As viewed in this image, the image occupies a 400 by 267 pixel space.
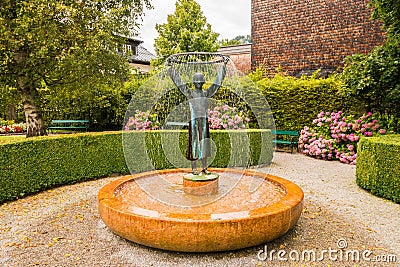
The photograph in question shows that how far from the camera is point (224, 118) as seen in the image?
1102 centimetres

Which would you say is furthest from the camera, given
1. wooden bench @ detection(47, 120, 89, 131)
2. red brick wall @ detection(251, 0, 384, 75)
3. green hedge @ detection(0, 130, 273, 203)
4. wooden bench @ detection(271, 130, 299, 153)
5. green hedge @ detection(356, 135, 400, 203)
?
wooden bench @ detection(47, 120, 89, 131)

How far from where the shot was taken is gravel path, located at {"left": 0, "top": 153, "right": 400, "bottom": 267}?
3848mm

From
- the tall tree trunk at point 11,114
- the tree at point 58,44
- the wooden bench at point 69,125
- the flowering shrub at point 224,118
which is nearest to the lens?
the tree at point 58,44

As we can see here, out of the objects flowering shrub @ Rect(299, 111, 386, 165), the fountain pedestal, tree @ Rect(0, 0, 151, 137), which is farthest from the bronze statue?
flowering shrub @ Rect(299, 111, 386, 165)

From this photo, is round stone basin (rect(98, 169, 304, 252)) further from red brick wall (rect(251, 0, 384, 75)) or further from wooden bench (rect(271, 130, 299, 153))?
red brick wall (rect(251, 0, 384, 75))

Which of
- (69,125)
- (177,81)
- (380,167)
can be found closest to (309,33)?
(380,167)

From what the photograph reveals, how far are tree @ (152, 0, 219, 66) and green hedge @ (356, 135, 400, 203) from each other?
19.3 m

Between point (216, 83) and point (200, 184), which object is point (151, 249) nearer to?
point (200, 184)

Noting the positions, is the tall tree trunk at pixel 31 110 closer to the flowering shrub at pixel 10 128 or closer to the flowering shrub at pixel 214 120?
the flowering shrub at pixel 214 120

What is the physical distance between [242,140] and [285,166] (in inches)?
59.7

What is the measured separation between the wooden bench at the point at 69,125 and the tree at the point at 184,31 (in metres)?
9.51

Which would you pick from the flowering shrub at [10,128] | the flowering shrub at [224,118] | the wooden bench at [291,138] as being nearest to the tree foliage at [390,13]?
the wooden bench at [291,138]

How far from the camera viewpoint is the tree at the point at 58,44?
825 cm

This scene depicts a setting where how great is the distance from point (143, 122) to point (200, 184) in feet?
20.2
